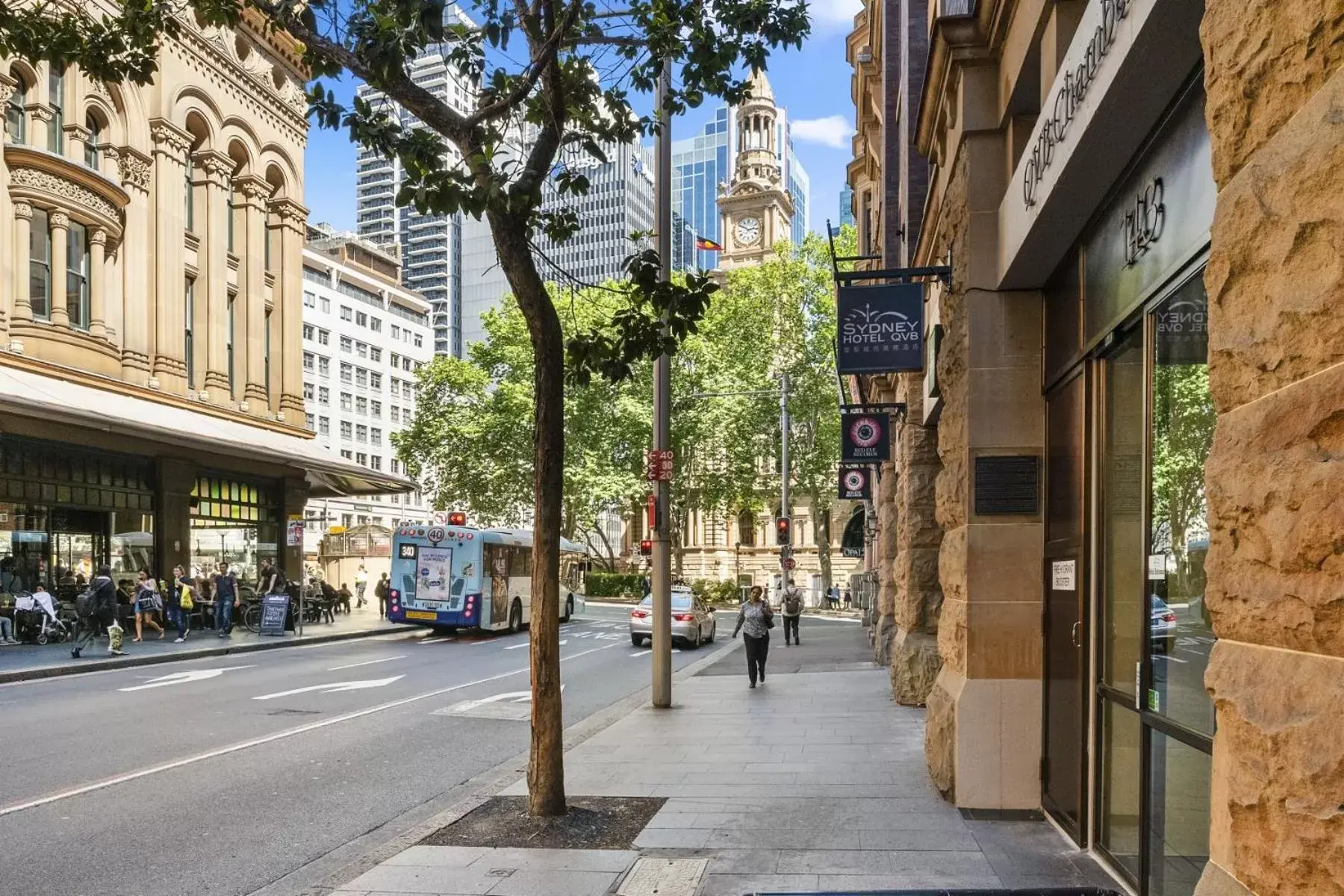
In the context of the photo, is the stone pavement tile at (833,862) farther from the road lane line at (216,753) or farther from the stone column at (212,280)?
the stone column at (212,280)

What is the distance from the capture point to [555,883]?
6441 mm

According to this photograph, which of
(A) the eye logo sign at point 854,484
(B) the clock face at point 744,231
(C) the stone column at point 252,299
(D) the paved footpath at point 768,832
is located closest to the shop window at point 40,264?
(C) the stone column at point 252,299

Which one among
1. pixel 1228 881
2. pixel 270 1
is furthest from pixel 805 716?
pixel 1228 881

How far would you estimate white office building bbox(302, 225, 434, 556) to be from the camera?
94.2 meters

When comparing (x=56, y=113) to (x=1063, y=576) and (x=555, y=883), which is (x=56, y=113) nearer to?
(x=555, y=883)

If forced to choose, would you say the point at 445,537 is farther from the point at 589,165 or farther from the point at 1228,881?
the point at 1228,881

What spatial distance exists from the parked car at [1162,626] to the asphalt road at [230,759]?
16.8 ft

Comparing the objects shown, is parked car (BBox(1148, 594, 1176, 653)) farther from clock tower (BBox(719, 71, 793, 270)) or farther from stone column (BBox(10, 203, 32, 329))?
clock tower (BBox(719, 71, 793, 270))

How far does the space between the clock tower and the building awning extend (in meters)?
69.8

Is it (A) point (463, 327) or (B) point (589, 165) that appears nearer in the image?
(B) point (589, 165)

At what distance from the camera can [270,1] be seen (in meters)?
9.13

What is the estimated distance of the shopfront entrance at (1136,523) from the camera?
4867mm

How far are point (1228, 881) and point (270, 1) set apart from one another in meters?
8.99

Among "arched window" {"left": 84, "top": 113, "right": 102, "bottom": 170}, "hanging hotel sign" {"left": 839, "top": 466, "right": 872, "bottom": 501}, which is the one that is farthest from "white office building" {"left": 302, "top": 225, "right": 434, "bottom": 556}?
"hanging hotel sign" {"left": 839, "top": 466, "right": 872, "bottom": 501}
